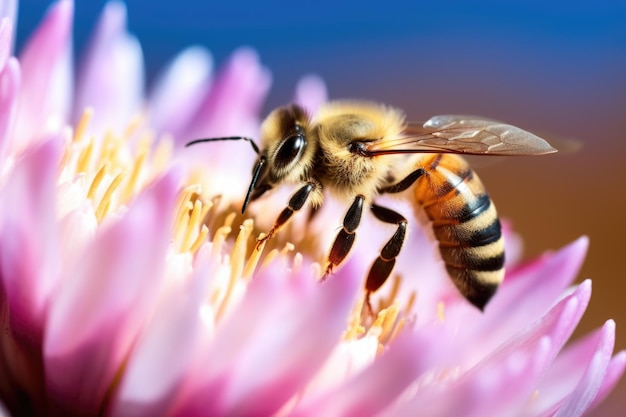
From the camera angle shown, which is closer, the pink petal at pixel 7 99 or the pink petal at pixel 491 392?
the pink petal at pixel 491 392

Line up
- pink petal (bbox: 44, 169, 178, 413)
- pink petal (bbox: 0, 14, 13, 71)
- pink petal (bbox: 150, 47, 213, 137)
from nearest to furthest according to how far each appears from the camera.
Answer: pink petal (bbox: 44, 169, 178, 413), pink petal (bbox: 0, 14, 13, 71), pink petal (bbox: 150, 47, 213, 137)

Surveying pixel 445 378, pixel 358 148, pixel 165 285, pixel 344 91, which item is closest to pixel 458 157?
pixel 358 148

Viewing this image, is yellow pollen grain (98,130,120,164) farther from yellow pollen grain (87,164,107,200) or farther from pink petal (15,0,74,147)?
yellow pollen grain (87,164,107,200)

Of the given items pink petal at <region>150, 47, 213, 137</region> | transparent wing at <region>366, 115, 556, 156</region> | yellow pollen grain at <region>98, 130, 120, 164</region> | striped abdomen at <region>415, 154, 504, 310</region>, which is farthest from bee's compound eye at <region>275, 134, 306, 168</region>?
pink petal at <region>150, 47, 213, 137</region>

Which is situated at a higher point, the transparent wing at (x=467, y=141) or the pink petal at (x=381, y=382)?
the transparent wing at (x=467, y=141)

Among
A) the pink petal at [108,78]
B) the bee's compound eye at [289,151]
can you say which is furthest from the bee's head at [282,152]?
the pink petal at [108,78]

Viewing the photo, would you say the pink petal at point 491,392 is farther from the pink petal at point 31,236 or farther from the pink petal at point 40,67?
the pink petal at point 40,67

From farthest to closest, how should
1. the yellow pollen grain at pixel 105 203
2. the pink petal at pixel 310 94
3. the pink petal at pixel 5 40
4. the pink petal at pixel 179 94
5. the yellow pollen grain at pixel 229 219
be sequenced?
the pink petal at pixel 310 94
the pink petal at pixel 179 94
the yellow pollen grain at pixel 229 219
the yellow pollen grain at pixel 105 203
the pink petal at pixel 5 40

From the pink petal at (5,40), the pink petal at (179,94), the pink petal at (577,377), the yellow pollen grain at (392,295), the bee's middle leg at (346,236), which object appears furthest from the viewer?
the pink petal at (179,94)
